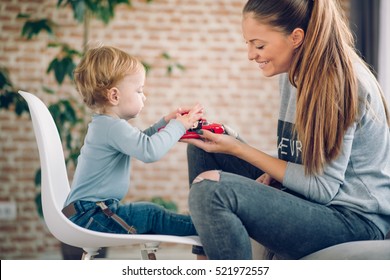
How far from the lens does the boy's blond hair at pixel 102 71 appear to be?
6.41ft

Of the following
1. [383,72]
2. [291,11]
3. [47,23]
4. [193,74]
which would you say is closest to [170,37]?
[193,74]

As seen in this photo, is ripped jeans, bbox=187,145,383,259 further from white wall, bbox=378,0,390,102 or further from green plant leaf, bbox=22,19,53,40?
white wall, bbox=378,0,390,102

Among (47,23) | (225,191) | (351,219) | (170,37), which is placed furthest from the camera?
(170,37)

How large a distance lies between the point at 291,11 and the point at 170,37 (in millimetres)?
3113

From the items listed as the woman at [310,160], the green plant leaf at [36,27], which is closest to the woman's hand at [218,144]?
the woman at [310,160]

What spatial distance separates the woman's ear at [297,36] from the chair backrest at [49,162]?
0.80 m

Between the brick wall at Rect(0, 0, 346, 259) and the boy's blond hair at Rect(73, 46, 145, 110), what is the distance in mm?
2877

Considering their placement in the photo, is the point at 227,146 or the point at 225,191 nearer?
the point at 225,191

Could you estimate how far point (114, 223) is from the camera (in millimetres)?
1874

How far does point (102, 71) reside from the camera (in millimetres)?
1957

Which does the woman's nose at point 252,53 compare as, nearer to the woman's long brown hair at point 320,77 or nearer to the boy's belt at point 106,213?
the woman's long brown hair at point 320,77

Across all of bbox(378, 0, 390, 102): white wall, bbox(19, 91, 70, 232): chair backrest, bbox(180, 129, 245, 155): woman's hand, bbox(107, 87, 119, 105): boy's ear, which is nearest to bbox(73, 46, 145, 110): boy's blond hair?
bbox(107, 87, 119, 105): boy's ear
